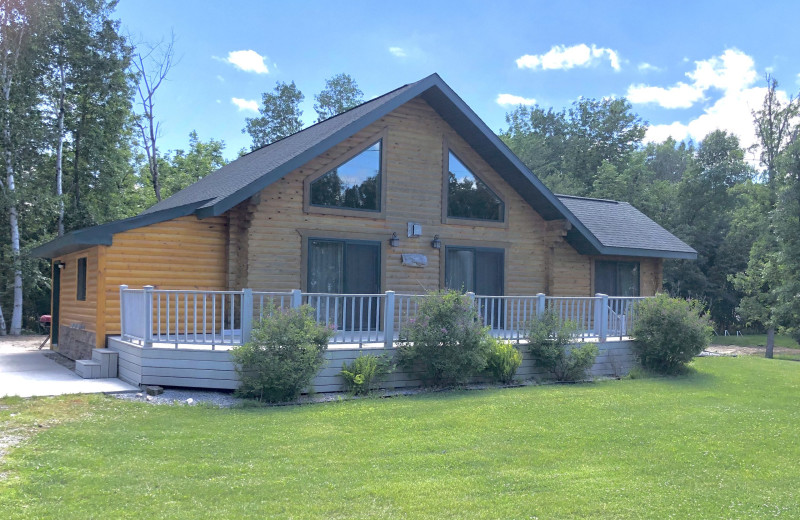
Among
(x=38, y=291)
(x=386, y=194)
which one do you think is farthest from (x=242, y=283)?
(x=38, y=291)

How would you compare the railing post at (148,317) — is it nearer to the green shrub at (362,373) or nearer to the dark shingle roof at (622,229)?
the green shrub at (362,373)

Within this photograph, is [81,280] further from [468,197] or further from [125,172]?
[125,172]

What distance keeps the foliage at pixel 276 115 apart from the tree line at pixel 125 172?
11.9 feet

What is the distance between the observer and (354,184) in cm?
1260

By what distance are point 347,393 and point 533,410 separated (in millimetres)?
2768

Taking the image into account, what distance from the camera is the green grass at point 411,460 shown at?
4.61 metres

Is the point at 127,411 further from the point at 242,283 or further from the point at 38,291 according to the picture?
the point at 38,291

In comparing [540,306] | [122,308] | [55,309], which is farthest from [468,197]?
[55,309]

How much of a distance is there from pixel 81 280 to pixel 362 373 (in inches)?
281

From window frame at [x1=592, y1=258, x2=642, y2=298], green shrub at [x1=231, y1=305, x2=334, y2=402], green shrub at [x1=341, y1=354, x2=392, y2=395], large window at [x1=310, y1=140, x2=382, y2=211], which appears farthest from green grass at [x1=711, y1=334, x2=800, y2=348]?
green shrub at [x1=231, y1=305, x2=334, y2=402]

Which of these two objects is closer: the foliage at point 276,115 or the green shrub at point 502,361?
the green shrub at point 502,361

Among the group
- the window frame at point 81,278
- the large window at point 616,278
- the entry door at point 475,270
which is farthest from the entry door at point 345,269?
the large window at point 616,278

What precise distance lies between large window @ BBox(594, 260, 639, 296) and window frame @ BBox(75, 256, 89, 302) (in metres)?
11.7

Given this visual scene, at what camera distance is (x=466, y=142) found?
13820 millimetres
